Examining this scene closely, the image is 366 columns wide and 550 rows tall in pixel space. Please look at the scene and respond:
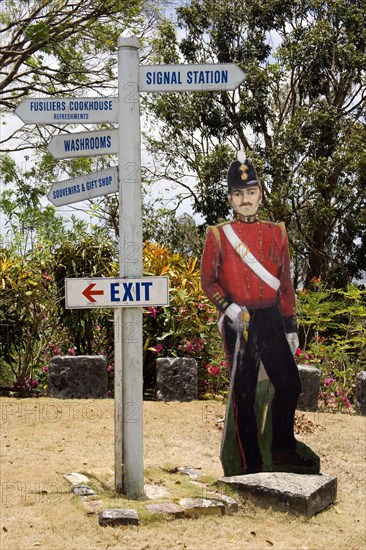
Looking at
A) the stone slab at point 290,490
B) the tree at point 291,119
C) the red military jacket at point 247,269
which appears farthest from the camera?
the tree at point 291,119

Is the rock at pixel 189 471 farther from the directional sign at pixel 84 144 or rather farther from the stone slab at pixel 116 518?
the directional sign at pixel 84 144

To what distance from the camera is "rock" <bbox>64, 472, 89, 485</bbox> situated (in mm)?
5691

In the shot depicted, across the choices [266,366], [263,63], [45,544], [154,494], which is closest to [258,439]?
[266,366]

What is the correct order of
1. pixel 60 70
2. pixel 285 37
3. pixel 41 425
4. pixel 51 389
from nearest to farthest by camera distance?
pixel 41 425 < pixel 51 389 < pixel 60 70 < pixel 285 37

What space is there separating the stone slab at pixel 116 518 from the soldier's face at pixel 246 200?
2688mm

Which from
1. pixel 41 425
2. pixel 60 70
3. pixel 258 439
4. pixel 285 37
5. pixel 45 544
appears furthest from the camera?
pixel 285 37

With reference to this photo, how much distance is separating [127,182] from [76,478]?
87.9 inches

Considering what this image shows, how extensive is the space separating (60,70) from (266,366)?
9468mm

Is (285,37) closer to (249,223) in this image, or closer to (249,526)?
(249,223)

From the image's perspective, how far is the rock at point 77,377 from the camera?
9.05m

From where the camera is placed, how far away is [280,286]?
21.2ft

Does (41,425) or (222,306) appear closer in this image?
(222,306)

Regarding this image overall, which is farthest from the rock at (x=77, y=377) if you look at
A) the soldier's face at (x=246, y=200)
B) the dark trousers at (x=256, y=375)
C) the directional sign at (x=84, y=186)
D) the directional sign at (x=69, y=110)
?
the directional sign at (x=69, y=110)

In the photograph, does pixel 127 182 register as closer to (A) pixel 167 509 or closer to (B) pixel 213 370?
(A) pixel 167 509
